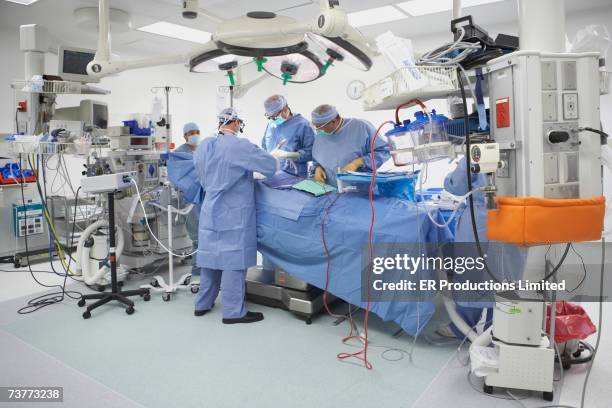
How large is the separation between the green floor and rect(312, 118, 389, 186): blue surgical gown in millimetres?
1155

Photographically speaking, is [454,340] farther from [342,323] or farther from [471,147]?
[471,147]

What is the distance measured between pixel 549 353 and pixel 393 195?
1.30 meters

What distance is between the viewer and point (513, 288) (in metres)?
1.95

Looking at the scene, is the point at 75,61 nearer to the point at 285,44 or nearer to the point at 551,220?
the point at 285,44

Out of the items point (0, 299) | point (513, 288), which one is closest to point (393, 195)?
point (513, 288)

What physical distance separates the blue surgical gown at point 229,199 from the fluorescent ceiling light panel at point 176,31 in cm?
300

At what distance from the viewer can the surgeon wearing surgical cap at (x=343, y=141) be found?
10.7ft

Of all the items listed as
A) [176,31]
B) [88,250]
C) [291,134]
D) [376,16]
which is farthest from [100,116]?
[376,16]

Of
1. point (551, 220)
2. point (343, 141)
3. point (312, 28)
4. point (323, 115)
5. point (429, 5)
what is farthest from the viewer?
point (429, 5)

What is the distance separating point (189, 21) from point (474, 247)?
4.24 metres

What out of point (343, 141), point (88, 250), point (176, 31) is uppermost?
point (176, 31)

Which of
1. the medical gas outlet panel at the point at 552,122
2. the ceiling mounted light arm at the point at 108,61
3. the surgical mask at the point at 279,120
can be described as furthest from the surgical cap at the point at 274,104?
the medical gas outlet panel at the point at 552,122

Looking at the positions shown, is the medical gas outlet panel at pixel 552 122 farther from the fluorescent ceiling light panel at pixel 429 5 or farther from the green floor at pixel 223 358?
the fluorescent ceiling light panel at pixel 429 5

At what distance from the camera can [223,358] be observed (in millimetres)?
2482
